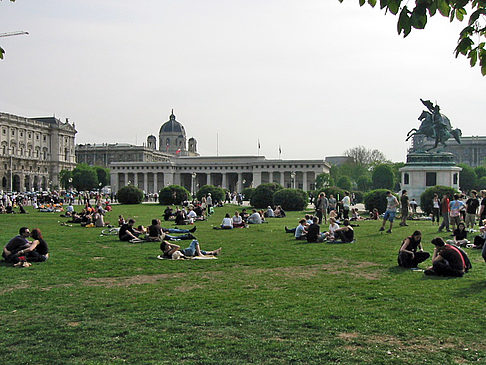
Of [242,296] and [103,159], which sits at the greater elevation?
[103,159]

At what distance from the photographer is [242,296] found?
8.57 meters

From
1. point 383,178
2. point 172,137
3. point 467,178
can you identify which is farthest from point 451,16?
point 172,137

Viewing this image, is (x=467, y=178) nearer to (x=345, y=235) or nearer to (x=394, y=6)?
(x=345, y=235)

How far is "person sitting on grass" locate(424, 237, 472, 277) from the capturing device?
9914mm

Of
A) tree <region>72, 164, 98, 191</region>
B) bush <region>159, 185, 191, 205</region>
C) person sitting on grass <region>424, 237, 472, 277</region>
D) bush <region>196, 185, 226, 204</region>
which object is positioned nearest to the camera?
person sitting on grass <region>424, 237, 472, 277</region>

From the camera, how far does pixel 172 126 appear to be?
512 ft

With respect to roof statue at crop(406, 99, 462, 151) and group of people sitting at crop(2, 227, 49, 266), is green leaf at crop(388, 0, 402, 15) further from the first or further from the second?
roof statue at crop(406, 99, 462, 151)

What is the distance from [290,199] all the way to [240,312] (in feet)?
104

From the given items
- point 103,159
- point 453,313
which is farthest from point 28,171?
point 453,313

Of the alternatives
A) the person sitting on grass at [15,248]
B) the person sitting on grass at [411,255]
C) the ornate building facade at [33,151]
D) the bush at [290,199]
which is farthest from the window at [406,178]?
the ornate building facade at [33,151]

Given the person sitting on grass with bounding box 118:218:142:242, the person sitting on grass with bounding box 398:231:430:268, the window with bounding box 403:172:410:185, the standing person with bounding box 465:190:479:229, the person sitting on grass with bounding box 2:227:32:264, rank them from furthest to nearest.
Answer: the window with bounding box 403:172:410:185 → the standing person with bounding box 465:190:479:229 → the person sitting on grass with bounding box 118:218:142:242 → the person sitting on grass with bounding box 2:227:32:264 → the person sitting on grass with bounding box 398:231:430:268

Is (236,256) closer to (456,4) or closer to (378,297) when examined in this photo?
(378,297)

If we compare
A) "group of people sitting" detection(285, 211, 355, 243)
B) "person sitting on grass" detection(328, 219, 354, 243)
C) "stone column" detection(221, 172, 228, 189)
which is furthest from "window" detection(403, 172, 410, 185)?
"stone column" detection(221, 172, 228, 189)

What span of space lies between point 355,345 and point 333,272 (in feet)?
15.5
